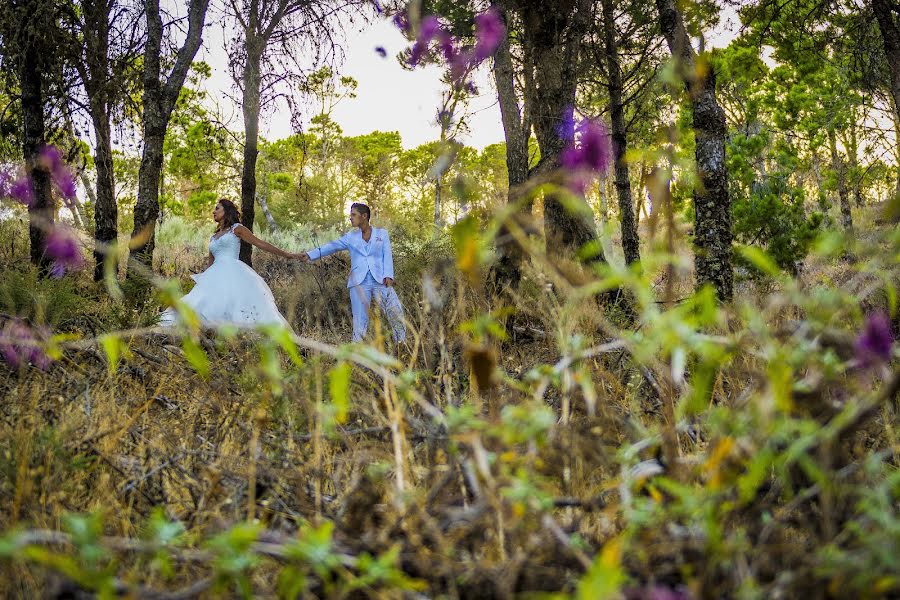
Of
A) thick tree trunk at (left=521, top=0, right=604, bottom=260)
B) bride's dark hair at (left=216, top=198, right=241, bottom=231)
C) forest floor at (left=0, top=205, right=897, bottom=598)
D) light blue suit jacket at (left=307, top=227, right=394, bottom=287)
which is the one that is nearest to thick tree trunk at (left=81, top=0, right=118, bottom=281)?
bride's dark hair at (left=216, top=198, right=241, bottom=231)

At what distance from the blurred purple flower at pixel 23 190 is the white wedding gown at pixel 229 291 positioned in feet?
5.71

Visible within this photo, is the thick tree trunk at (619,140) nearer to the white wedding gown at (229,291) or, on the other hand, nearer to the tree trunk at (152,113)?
the white wedding gown at (229,291)

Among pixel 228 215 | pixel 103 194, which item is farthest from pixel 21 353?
pixel 103 194

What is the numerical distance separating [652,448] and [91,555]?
1.10 metres

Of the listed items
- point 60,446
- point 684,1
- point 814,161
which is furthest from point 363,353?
point 814,161

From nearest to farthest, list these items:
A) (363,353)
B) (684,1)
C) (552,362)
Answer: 1. (363,353)
2. (684,1)
3. (552,362)

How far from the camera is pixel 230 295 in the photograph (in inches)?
276

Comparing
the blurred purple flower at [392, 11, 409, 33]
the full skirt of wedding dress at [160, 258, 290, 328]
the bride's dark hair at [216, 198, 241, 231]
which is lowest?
the full skirt of wedding dress at [160, 258, 290, 328]

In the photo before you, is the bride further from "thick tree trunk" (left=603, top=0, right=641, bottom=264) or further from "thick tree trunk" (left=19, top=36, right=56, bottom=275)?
"thick tree trunk" (left=603, top=0, right=641, bottom=264)

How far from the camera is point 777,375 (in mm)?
810

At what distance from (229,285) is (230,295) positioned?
0.42ft

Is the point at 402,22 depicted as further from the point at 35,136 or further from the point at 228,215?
the point at 35,136

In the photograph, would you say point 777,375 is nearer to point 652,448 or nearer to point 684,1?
point 652,448

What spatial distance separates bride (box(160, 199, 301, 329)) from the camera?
6874 millimetres
